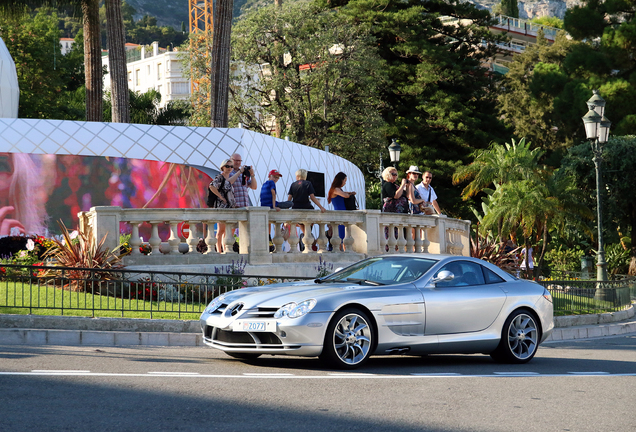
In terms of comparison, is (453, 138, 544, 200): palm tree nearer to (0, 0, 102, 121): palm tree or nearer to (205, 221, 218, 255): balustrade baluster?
(0, 0, 102, 121): palm tree

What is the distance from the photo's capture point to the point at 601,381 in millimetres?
8656

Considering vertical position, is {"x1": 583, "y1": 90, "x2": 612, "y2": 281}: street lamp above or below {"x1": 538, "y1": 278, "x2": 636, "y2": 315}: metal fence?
above

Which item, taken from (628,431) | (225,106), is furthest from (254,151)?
(628,431)

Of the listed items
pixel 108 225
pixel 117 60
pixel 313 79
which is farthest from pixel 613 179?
pixel 108 225

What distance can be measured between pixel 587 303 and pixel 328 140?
83.8 feet

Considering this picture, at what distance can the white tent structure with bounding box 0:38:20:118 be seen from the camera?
30.5m

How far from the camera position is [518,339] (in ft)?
33.8

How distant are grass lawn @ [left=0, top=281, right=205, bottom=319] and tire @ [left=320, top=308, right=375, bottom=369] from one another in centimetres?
466

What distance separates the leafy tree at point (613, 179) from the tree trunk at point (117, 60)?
22269mm

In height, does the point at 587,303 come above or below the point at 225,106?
below

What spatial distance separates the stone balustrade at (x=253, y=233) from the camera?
1533 centimetres

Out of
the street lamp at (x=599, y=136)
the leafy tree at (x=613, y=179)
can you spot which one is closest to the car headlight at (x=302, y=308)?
the street lamp at (x=599, y=136)

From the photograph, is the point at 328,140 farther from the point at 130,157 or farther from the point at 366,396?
the point at 366,396

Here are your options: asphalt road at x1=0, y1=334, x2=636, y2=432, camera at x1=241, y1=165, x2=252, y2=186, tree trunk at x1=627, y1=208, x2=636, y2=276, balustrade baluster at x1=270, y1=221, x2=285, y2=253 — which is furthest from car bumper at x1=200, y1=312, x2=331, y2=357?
tree trunk at x1=627, y1=208, x2=636, y2=276
